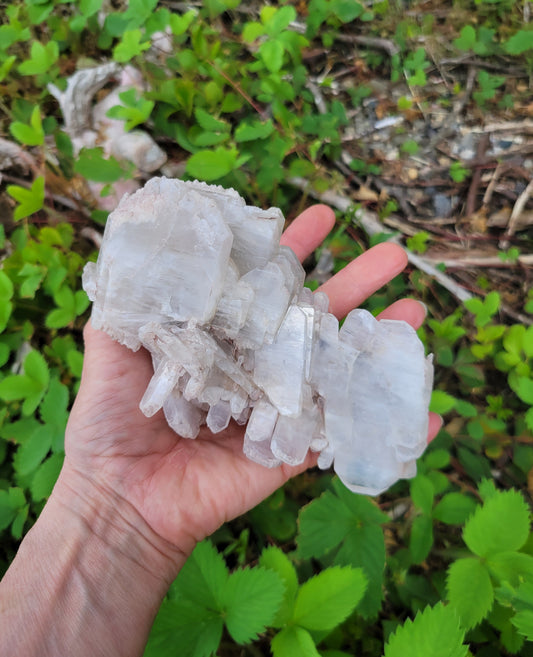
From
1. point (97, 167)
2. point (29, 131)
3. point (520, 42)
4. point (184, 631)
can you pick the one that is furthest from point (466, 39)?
point (184, 631)

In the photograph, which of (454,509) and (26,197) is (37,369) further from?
(454,509)

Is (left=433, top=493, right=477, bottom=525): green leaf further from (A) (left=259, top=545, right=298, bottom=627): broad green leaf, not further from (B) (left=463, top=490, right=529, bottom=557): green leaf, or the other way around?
(A) (left=259, top=545, right=298, bottom=627): broad green leaf

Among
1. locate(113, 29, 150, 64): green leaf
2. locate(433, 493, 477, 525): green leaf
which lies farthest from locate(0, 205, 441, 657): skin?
locate(113, 29, 150, 64): green leaf

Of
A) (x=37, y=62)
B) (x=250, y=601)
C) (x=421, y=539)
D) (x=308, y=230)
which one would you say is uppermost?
(x=37, y=62)

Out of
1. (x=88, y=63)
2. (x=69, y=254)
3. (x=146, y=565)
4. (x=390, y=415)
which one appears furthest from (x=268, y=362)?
(x=88, y=63)

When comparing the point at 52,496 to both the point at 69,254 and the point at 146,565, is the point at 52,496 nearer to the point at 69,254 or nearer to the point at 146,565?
the point at 146,565

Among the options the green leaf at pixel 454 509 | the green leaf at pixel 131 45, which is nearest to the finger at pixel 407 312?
the green leaf at pixel 454 509

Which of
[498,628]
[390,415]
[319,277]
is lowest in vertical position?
[498,628]
